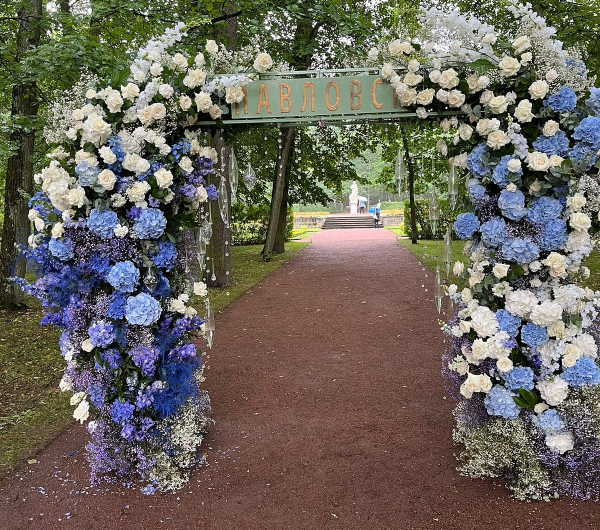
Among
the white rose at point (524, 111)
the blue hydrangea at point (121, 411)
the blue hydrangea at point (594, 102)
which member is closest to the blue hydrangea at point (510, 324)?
the white rose at point (524, 111)

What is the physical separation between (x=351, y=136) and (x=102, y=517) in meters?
17.5

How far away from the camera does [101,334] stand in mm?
3844

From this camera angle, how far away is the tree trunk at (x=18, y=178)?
848 cm

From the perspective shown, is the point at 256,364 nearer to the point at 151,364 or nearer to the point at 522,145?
the point at 151,364

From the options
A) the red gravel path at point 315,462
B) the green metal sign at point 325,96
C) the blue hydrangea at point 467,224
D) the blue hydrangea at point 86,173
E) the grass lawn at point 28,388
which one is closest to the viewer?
the red gravel path at point 315,462

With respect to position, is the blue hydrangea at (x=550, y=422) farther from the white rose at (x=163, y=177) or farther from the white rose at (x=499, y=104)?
the white rose at (x=163, y=177)

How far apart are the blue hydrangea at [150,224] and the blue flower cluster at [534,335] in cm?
263

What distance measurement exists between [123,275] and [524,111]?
9.69 ft

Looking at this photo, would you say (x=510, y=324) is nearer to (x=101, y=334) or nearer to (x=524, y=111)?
(x=524, y=111)

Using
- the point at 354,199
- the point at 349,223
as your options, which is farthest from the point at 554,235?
the point at 354,199

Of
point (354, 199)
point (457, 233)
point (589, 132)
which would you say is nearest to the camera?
point (589, 132)

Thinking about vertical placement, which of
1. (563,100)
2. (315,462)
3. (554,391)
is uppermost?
(563,100)

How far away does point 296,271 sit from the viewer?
1512 centimetres

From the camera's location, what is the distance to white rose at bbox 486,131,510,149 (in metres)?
3.70
